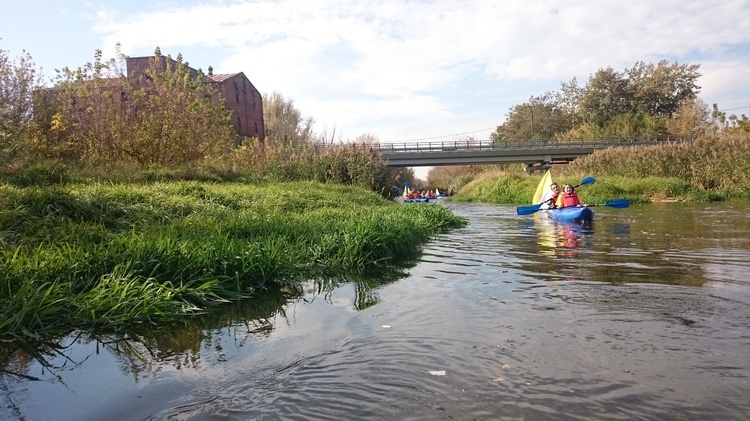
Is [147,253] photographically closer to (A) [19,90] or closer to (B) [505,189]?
(A) [19,90]

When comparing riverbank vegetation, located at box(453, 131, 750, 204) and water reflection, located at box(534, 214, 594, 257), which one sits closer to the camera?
water reflection, located at box(534, 214, 594, 257)

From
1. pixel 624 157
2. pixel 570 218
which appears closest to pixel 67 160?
pixel 570 218

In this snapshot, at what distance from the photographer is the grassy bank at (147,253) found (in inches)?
173

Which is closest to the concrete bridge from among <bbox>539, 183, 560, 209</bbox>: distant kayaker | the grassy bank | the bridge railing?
the bridge railing

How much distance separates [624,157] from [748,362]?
3029cm

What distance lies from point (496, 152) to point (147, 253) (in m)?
50.7

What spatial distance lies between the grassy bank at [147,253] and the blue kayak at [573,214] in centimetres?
612

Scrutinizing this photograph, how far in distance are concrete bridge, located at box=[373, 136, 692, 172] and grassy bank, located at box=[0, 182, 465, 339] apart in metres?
41.7

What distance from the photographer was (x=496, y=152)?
53.5 m

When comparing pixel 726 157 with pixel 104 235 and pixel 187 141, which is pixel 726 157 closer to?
pixel 187 141

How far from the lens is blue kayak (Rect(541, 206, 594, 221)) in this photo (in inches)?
568

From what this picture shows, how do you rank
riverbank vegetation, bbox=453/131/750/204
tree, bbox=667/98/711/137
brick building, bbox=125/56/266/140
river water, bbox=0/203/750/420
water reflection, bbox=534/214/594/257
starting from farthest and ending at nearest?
tree, bbox=667/98/711/137
brick building, bbox=125/56/266/140
riverbank vegetation, bbox=453/131/750/204
water reflection, bbox=534/214/594/257
river water, bbox=0/203/750/420

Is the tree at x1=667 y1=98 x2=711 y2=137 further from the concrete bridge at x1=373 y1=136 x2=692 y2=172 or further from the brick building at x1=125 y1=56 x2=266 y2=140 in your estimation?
the brick building at x1=125 y1=56 x2=266 y2=140

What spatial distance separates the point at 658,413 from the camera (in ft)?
8.89
